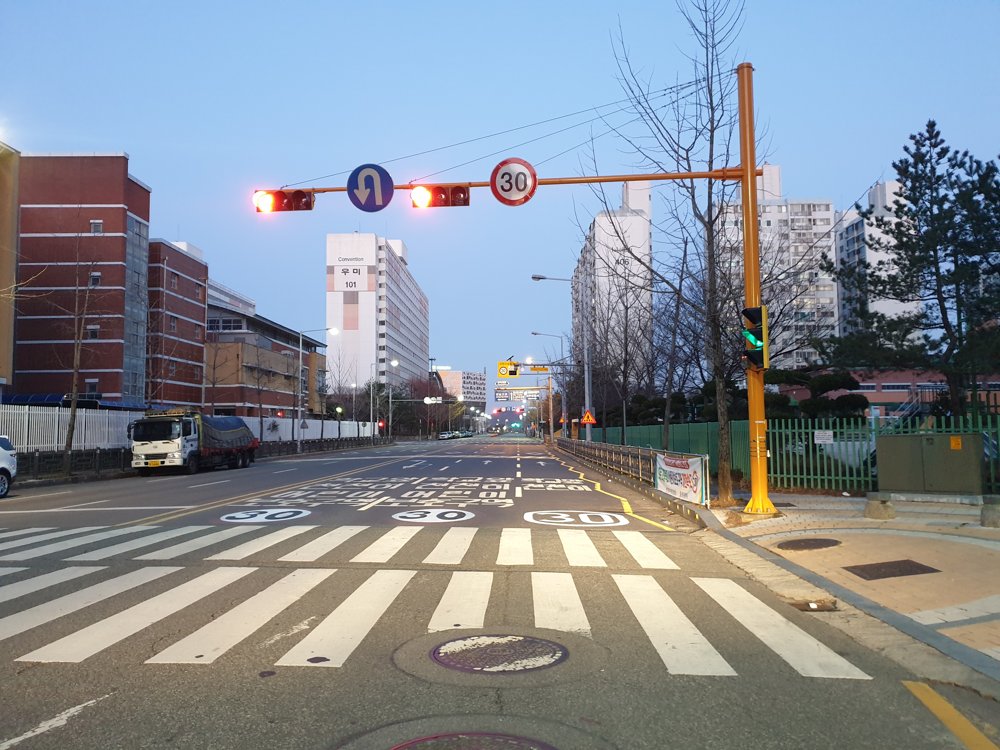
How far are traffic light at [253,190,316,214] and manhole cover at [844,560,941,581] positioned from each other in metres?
10.4

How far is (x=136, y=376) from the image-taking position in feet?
185

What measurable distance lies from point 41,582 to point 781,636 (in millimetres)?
7828

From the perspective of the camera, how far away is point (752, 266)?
13695 millimetres

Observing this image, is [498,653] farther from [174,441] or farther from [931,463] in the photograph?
[174,441]

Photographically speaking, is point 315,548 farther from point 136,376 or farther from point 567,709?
point 136,376

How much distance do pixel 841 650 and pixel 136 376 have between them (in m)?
59.1

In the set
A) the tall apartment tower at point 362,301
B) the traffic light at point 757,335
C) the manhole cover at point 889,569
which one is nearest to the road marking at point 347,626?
the manhole cover at point 889,569

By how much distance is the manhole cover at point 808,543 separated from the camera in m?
10.5

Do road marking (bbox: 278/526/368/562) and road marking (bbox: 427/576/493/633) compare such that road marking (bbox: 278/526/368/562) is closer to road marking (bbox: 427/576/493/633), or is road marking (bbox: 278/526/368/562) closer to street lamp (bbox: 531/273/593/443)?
Answer: road marking (bbox: 427/576/493/633)

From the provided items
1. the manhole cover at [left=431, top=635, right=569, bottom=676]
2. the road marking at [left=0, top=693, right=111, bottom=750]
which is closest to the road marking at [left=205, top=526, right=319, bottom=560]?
the manhole cover at [left=431, top=635, right=569, bottom=676]

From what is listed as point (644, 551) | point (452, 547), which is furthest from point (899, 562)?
point (452, 547)

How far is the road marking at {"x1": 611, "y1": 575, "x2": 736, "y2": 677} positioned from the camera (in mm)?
5395

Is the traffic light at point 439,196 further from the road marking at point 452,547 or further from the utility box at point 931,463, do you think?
the utility box at point 931,463

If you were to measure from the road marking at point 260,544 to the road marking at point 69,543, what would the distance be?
2389 millimetres
